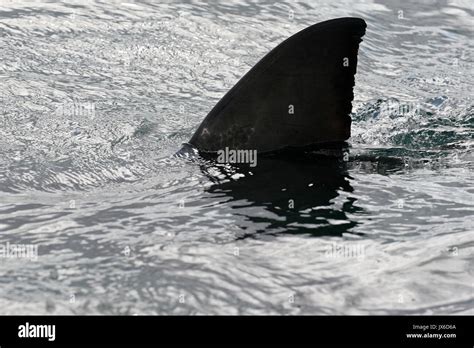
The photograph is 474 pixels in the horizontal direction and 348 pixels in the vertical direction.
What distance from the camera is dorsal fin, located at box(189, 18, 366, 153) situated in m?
7.39

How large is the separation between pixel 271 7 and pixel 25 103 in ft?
20.1

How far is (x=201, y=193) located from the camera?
7309 mm

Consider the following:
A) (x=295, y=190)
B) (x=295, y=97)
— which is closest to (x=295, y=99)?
(x=295, y=97)

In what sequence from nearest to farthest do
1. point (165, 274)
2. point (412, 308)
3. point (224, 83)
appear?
point (412, 308) < point (165, 274) < point (224, 83)

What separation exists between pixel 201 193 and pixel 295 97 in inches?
45.7

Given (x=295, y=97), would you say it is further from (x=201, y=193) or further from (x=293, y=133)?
(x=201, y=193)

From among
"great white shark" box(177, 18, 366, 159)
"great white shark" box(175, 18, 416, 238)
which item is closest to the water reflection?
"great white shark" box(175, 18, 416, 238)

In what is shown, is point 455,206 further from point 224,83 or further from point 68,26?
point 68,26

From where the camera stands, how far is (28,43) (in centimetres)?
1242

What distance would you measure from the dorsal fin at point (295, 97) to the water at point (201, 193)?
0.90ft

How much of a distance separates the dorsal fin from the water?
27 cm

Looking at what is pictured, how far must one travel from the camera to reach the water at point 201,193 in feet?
18.3

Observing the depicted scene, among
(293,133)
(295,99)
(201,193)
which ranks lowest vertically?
(201,193)
